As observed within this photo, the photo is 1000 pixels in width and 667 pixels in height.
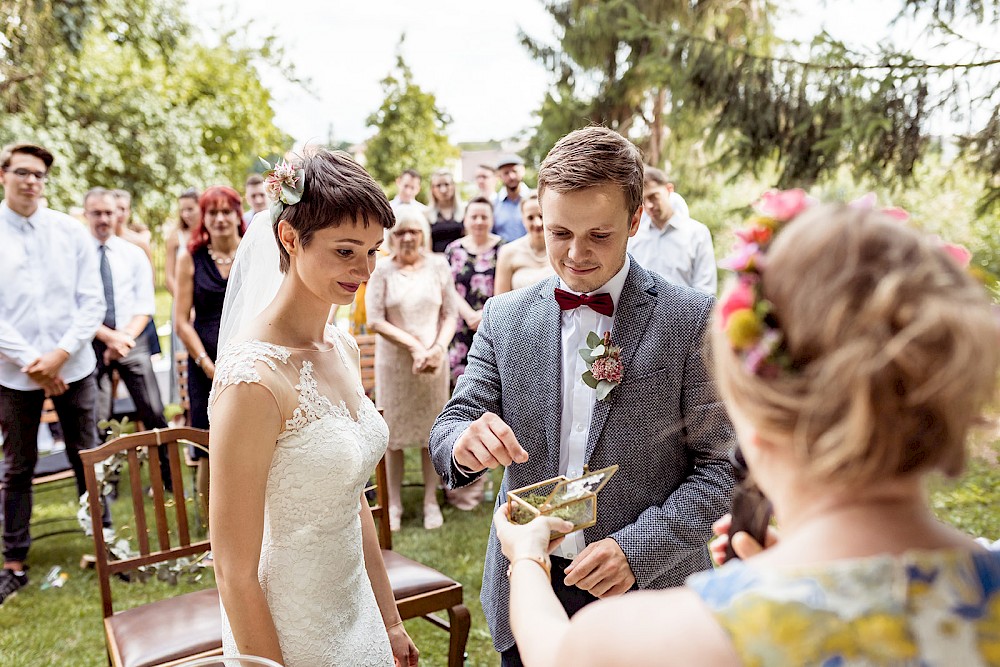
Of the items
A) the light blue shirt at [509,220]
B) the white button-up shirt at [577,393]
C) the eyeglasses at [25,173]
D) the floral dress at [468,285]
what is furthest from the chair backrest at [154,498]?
the light blue shirt at [509,220]

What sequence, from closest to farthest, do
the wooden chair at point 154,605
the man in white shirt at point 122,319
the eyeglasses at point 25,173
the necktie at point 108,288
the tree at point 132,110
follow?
the wooden chair at point 154,605 → the eyeglasses at point 25,173 → the man in white shirt at point 122,319 → the necktie at point 108,288 → the tree at point 132,110

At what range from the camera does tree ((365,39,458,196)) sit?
19594 mm

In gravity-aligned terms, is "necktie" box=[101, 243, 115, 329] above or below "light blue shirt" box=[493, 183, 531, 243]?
below

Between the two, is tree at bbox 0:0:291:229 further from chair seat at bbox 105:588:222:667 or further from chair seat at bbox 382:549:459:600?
chair seat at bbox 382:549:459:600

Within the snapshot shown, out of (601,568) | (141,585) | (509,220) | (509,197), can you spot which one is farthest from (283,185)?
(509,197)

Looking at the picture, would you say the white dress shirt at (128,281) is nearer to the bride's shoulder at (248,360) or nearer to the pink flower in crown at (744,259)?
the bride's shoulder at (248,360)

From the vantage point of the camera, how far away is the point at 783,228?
3.29 ft

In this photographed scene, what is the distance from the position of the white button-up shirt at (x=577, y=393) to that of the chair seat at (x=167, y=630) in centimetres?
141

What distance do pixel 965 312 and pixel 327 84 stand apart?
24186mm

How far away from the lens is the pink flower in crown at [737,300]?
0.93 m

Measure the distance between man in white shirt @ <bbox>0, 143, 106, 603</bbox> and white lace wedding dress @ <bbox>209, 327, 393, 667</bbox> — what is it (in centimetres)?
303

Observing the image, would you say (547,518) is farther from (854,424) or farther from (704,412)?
(854,424)

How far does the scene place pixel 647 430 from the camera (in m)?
1.93

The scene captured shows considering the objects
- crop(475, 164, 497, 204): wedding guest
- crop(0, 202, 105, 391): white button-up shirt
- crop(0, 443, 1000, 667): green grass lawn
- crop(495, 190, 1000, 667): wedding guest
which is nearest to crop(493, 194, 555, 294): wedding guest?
crop(0, 443, 1000, 667): green grass lawn
